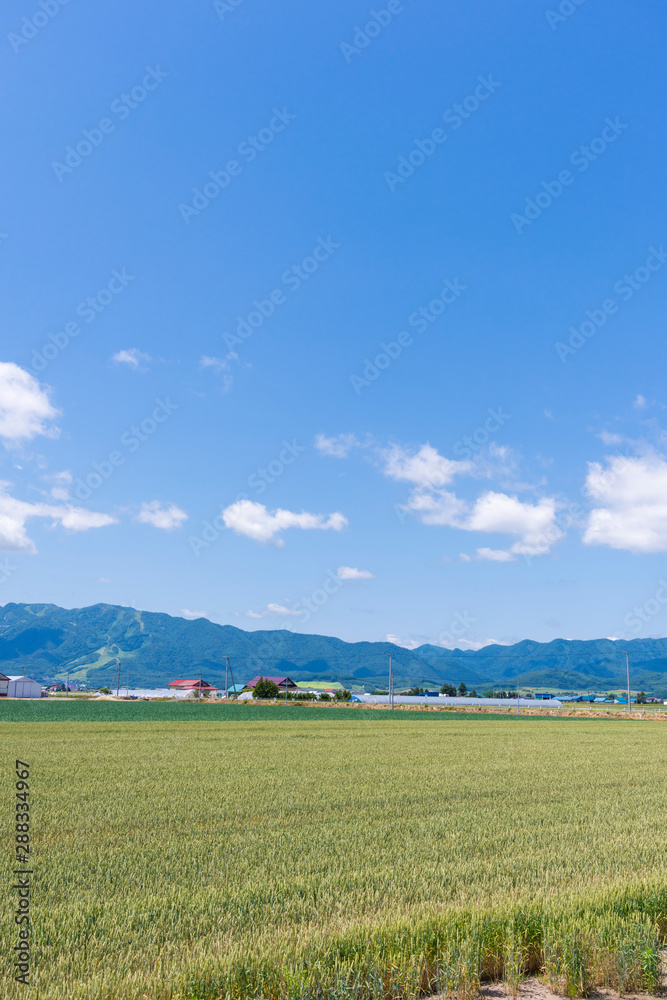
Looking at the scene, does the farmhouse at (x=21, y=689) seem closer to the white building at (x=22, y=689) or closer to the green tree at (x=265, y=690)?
the white building at (x=22, y=689)

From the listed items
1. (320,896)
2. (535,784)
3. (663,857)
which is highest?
(320,896)

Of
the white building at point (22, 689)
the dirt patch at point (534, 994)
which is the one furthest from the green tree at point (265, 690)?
the dirt patch at point (534, 994)

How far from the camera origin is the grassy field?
594cm

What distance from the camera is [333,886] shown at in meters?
8.35

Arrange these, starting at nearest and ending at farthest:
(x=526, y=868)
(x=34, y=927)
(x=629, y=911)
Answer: (x=34, y=927) → (x=629, y=911) → (x=526, y=868)

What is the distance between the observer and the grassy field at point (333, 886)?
594 cm

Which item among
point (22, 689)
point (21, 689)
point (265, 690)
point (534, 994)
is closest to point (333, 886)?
point (534, 994)

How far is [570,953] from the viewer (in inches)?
249

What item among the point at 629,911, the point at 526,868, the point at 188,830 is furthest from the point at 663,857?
the point at 188,830

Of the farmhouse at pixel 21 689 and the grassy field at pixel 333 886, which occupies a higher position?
the grassy field at pixel 333 886

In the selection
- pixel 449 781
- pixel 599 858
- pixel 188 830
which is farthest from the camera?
pixel 449 781

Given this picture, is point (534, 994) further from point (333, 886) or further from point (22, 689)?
point (22, 689)

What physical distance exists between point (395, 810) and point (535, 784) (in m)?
6.89

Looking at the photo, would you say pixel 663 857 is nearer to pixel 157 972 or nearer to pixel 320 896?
pixel 320 896
